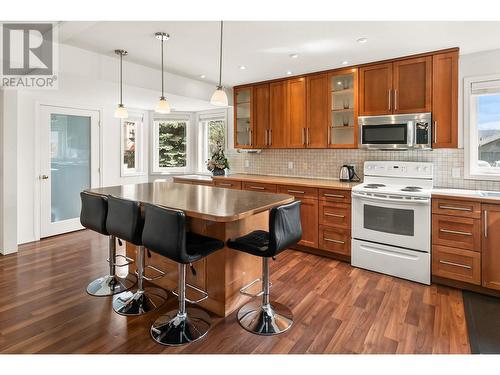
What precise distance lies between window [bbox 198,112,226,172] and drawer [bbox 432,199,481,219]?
3.67m

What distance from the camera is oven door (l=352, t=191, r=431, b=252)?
306 centimetres

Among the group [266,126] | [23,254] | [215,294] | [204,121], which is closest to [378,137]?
[266,126]

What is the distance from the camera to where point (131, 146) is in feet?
19.2

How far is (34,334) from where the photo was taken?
2.18m

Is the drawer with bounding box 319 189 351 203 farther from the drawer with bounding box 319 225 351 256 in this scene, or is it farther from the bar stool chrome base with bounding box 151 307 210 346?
the bar stool chrome base with bounding box 151 307 210 346

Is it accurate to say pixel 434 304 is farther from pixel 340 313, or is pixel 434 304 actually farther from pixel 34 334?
pixel 34 334

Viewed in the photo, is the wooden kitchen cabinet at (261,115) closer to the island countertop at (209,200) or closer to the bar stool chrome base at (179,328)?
the island countertop at (209,200)

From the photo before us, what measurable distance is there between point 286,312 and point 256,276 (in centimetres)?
42

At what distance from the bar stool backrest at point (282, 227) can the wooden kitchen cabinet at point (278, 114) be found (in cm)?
241

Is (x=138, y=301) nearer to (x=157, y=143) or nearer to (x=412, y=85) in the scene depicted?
(x=412, y=85)

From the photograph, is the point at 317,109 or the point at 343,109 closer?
the point at 343,109

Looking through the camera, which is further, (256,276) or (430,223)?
(430,223)

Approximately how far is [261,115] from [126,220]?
2989mm
